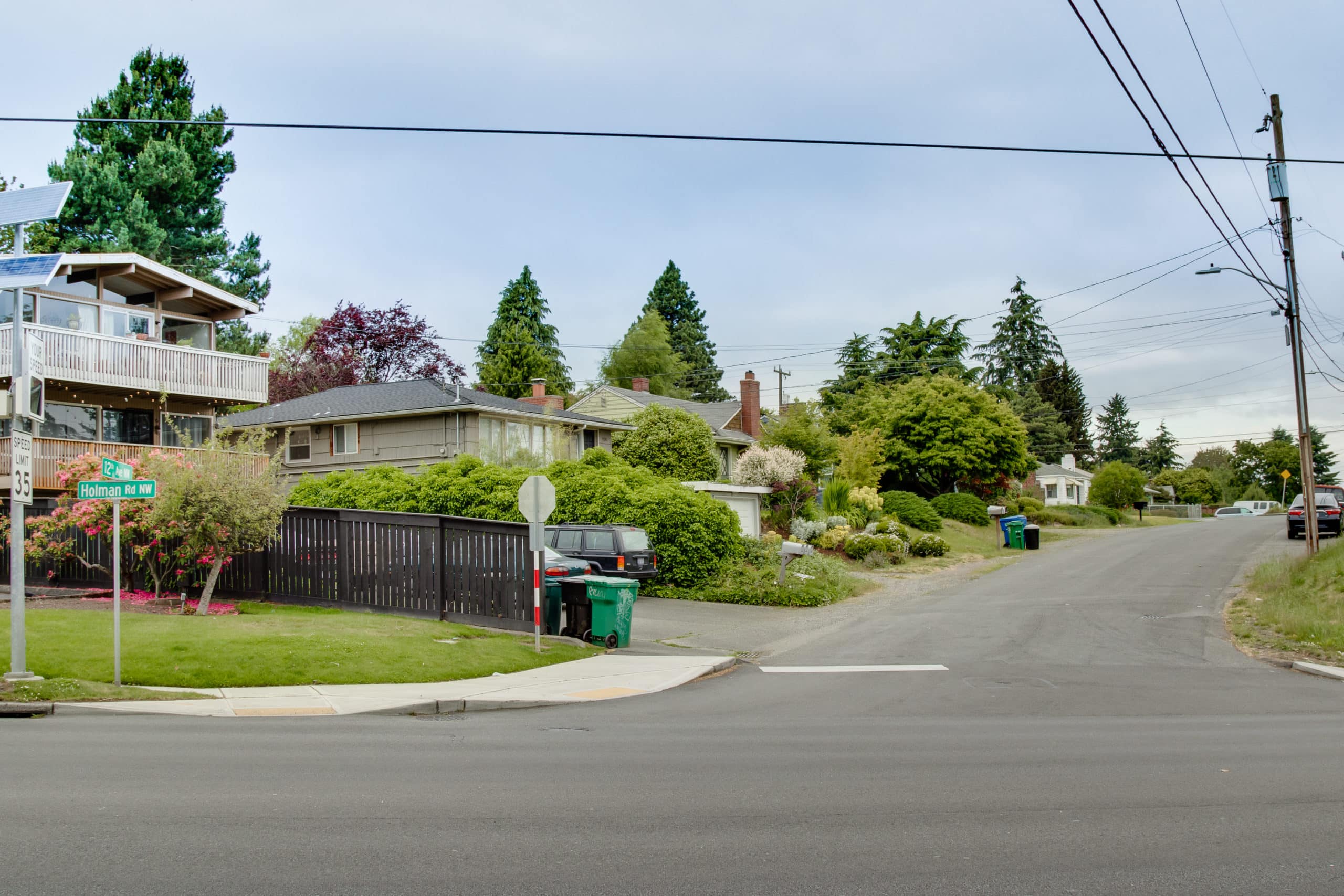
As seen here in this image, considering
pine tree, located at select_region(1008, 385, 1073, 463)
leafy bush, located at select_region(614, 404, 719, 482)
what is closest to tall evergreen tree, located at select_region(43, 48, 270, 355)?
leafy bush, located at select_region(614, 404, 719, 482)

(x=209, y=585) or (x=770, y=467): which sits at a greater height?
(x=770, y=467)

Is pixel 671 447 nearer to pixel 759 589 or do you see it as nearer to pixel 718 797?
pixel 759 589

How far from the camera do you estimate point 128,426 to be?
31.0m

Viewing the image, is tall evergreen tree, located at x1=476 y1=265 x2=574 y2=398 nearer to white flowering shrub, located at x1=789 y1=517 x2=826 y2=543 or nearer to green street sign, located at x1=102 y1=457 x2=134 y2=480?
white flowering shrub, located at x1=789 y1=517 x2=826 y2=543

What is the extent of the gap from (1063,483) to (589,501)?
222 feet

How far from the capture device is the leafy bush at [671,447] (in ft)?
129

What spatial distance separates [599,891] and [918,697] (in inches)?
335

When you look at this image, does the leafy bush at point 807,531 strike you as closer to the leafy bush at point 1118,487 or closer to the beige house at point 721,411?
the beige house at point 721,411

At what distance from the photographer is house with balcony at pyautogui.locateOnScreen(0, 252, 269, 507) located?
27.1 metres

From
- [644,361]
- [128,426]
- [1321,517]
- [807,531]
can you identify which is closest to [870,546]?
[807,531]

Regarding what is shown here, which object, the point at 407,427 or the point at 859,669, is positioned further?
the point at 407,427

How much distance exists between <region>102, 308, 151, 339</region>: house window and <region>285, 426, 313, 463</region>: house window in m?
8.76

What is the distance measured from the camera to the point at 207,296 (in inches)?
1241

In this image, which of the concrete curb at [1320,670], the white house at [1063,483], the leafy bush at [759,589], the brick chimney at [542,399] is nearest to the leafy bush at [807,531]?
the leafy bush at [759,589]
